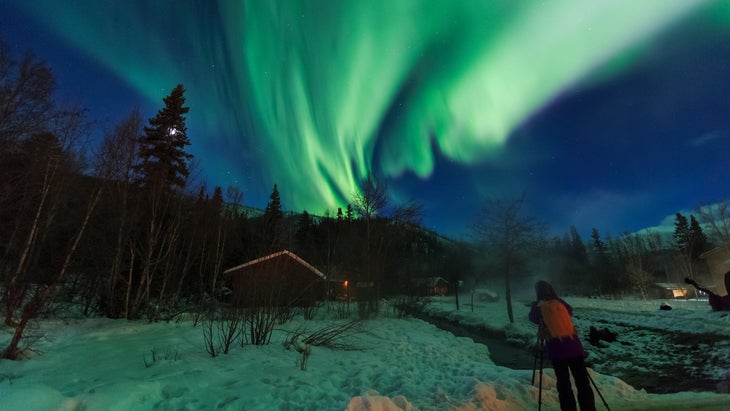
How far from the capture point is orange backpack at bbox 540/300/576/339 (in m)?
5.44

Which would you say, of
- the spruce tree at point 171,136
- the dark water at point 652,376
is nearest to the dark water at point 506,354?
the dark water at point 652,376

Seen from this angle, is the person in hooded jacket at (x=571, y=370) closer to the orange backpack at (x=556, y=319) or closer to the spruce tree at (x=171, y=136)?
the orange backpack at (x=556, y=319)

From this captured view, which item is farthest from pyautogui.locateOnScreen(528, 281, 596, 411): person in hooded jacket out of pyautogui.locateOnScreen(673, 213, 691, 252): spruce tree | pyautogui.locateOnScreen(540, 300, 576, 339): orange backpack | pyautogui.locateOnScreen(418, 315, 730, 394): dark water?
pyautogui.locateOnScreen(673, 213, 691, 252): spruce tree

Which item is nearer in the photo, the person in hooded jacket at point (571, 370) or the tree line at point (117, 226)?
the person in hooded jacket at point (571, 370)

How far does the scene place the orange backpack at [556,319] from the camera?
5.44m

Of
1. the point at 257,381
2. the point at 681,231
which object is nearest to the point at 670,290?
the point at 681,231

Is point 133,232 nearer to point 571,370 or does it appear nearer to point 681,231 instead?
point 571,370

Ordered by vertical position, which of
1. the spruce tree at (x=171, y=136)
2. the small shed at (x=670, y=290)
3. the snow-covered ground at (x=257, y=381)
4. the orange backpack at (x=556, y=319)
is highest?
the spruce tree at (x=171, y=136)

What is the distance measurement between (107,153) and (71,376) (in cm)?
1005

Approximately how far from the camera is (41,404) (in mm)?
4102

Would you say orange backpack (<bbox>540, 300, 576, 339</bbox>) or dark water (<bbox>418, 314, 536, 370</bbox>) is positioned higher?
orange backpack (<bbox>540, 300, 576, 339</bbox>)

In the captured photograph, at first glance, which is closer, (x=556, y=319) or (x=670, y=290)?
(x=556, y=319)

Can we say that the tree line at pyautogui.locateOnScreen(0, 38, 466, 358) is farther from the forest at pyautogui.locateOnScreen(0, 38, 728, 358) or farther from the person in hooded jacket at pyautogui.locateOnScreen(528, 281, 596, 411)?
the person in hooded jacket at pyautogui.locateOnScreen(528, 281, 596, 411)

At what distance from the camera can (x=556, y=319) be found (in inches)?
218
